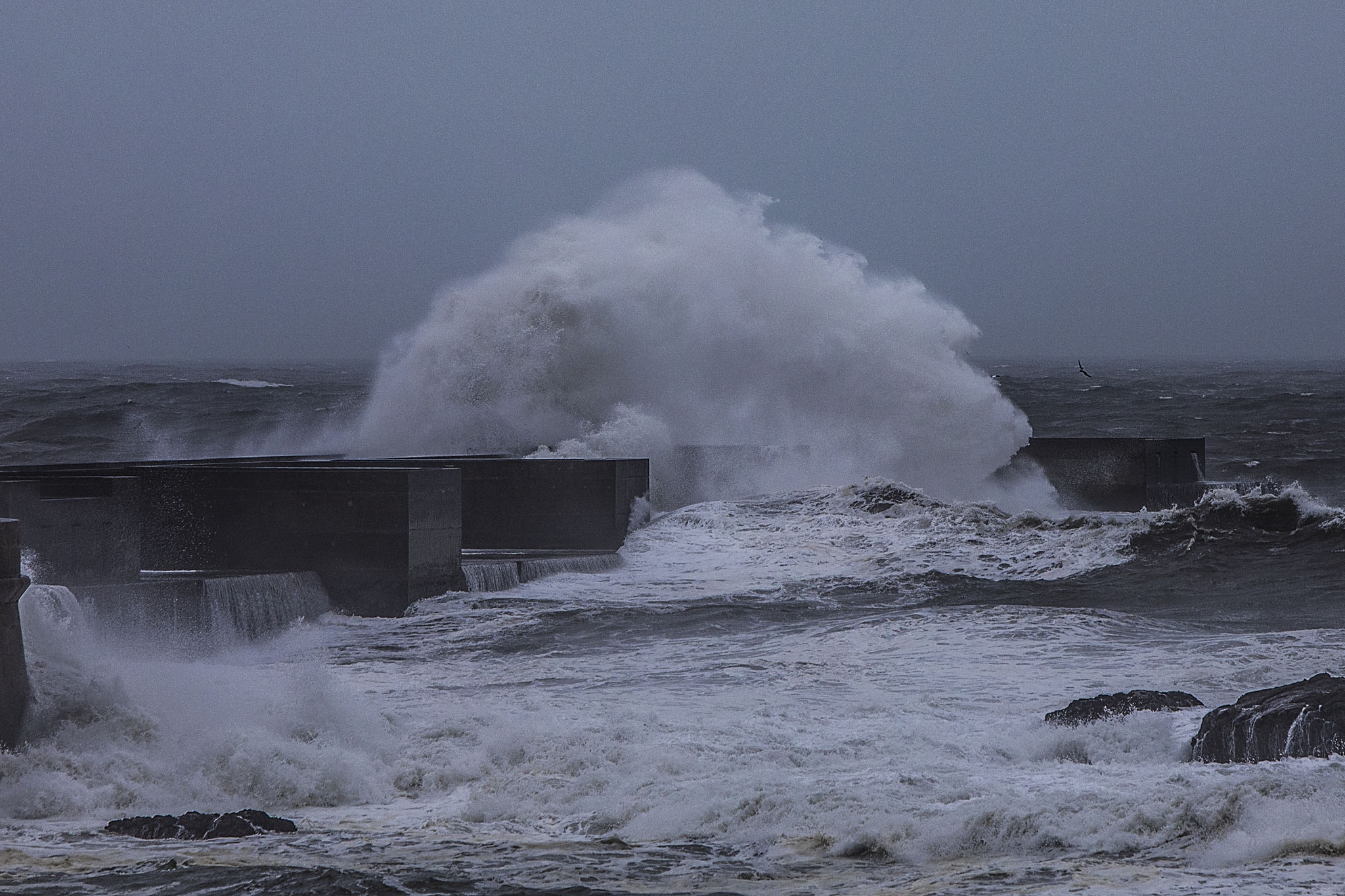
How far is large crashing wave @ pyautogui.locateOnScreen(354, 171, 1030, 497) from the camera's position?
19.3 meters

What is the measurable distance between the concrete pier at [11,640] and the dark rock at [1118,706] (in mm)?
4636

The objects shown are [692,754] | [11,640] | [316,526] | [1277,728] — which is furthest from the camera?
[316,526]

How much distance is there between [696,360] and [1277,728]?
15.0 m

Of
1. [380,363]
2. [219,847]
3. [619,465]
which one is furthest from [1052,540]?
[219,847]

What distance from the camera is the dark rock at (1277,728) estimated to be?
5.99m

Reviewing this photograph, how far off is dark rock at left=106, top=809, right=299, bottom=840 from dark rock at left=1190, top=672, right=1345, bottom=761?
3757 mm

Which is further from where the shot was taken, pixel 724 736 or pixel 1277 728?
pixel 724 736

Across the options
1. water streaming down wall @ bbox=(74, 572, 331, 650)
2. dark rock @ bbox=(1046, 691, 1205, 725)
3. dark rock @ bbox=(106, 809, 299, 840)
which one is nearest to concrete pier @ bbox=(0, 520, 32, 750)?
dark rock @ bbox=(106, 809, 299, 840)

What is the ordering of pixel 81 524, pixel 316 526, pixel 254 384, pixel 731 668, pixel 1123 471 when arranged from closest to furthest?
pixel 731 668 → pixel 81 524 → pixel 316 526 → pixel 1123 471 → pixel 254 384

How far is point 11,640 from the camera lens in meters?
6.48

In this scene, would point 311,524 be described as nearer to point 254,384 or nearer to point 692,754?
point 692,754

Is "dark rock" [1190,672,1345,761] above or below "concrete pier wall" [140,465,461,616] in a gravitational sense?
below

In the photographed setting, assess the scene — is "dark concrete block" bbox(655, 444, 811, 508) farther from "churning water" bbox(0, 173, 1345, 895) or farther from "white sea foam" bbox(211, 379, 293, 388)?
"white sea foam" bbox(211, 379, 293, 388)

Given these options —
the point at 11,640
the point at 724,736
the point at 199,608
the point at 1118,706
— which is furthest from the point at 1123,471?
the point at 11,640
